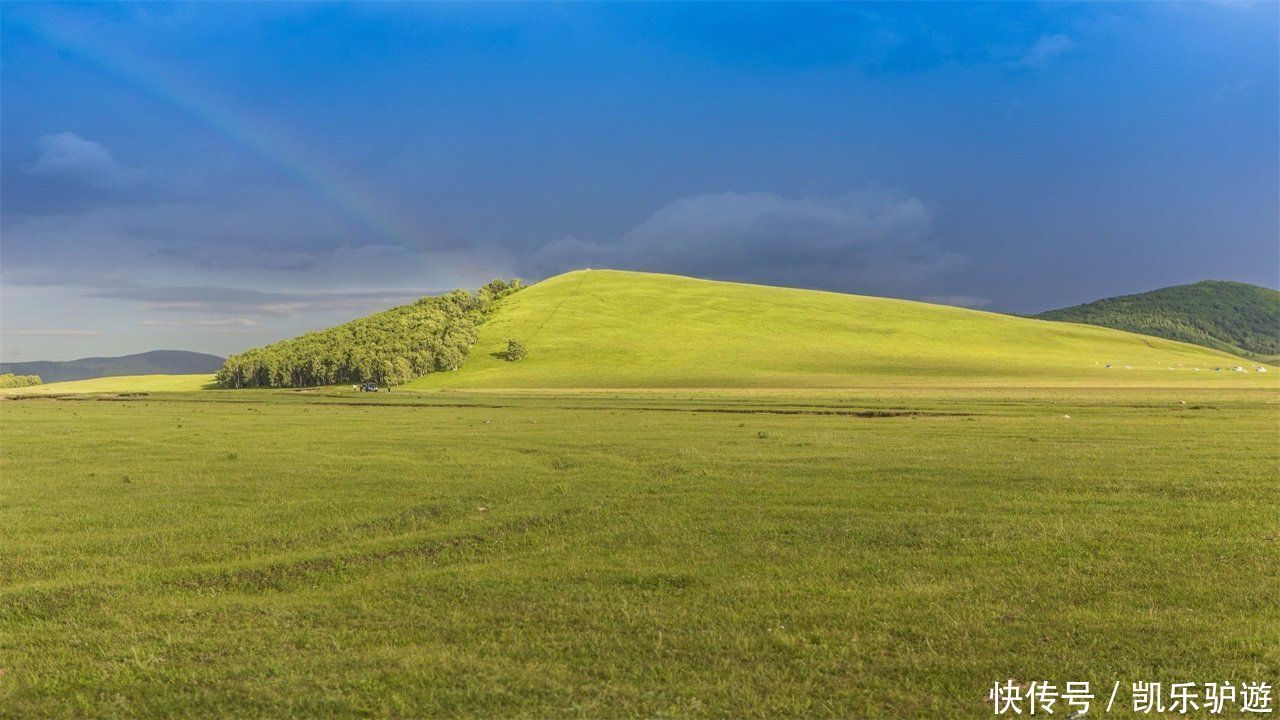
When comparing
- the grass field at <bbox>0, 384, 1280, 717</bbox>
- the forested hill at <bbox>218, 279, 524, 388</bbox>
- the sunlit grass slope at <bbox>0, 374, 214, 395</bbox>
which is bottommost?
the grass field at <bbox>0, 384, 1280, 717</bbox>

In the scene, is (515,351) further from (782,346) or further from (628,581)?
(628,581)

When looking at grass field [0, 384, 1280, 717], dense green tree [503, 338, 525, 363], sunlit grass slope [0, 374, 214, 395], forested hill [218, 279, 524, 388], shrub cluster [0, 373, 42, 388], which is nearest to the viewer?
grass field [0, 384, 1280, 717]

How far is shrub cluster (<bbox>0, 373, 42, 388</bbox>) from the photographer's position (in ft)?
529

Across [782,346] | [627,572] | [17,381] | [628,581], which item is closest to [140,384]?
[17,381]

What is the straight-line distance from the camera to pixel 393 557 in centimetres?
1562

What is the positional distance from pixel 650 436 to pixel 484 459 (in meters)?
11.6

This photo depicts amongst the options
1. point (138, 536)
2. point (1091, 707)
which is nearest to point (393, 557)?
point (138, 536)

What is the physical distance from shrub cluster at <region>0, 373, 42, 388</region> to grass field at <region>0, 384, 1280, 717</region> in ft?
560

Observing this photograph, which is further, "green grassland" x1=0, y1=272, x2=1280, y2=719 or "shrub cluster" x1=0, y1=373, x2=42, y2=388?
"shrub cluster" x1=0, y1=373, x2=42, y2=388

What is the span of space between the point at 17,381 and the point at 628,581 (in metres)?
207

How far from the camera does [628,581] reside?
1355 centimetres

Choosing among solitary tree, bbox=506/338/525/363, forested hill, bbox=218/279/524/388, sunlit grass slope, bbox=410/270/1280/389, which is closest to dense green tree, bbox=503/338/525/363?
solitary tree, bbox=506/338/525/363

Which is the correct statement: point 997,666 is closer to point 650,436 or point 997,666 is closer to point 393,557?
point 393,557

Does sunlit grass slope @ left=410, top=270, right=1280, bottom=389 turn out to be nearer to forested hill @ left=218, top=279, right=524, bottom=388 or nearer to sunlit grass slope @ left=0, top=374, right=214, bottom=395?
forested hill @ left=218, top=279, right=524, bottom=388
